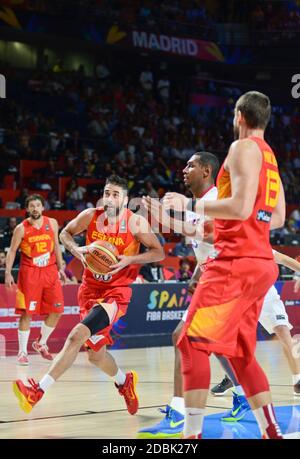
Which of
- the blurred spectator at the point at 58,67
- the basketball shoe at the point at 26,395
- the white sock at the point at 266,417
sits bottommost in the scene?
the basketball shoe at the point at 26,395

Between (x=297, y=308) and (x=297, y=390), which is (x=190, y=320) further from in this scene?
(x=297, y=308)

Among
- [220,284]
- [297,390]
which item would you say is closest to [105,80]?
[297,390]

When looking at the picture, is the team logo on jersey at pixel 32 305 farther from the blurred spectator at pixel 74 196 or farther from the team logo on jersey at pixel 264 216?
the team logo on jersey at pixel 264 216

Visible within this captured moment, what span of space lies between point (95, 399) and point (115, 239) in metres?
1.80

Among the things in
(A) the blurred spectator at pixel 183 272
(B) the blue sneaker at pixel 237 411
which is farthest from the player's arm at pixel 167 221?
(A) the blurred spectator at pixel 183 272

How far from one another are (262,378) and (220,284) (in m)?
0.66

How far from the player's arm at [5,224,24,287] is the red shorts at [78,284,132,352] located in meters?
4.28

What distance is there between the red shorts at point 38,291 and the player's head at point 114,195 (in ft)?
15.0

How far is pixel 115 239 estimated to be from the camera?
304 inches

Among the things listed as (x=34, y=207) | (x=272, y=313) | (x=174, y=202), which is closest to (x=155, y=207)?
(x=174, y=202)

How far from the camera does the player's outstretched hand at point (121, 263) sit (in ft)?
24.1

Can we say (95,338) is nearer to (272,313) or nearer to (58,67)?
(272,313)

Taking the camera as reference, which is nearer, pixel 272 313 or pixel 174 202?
pixel 174 202

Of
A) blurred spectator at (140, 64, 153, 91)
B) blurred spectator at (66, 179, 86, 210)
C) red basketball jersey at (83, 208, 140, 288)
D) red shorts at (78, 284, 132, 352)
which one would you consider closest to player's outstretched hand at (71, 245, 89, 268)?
red basketball jersey at (83, 208, 140, 288)
